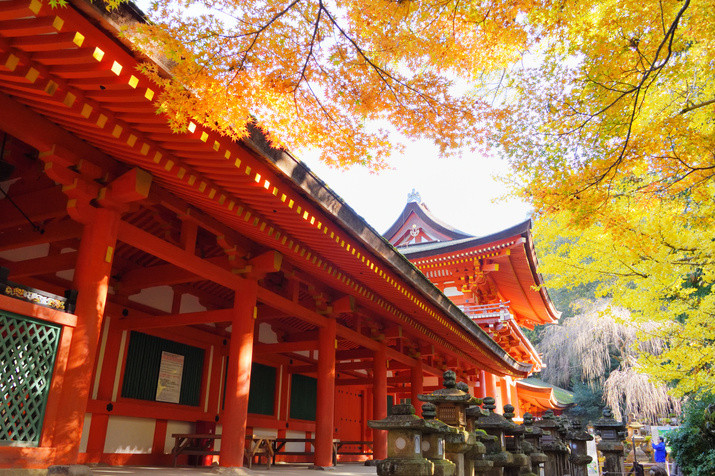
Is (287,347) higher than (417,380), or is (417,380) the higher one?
(287,347)

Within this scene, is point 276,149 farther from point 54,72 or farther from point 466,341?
point 466,341

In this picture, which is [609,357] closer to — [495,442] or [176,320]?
[495,442]

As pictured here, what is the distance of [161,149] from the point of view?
4941 millimetres

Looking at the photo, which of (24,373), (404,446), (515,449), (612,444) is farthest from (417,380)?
(24,373)

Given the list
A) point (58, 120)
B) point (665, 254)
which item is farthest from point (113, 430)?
point (665, 254)

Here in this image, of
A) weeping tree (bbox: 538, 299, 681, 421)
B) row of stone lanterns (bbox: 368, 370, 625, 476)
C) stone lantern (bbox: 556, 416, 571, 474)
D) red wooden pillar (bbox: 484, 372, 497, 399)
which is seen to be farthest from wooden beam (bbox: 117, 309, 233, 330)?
weeping tree (bbox: 538, 299, 681, 421)

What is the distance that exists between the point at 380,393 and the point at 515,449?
3421 mm

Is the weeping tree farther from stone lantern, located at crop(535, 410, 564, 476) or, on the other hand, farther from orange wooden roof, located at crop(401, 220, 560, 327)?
stone lantern, located at crop(535, 410, 564, 476)

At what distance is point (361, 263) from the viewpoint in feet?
24.6

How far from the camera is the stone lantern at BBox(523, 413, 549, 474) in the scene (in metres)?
8.24

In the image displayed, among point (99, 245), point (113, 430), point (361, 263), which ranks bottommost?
point (113, 430)

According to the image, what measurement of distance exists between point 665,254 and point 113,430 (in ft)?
32.9

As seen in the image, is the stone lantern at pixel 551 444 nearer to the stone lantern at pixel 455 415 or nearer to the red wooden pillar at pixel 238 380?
the stone lantern at pixel 455 415

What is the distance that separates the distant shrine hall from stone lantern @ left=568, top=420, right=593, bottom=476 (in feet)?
9.67
